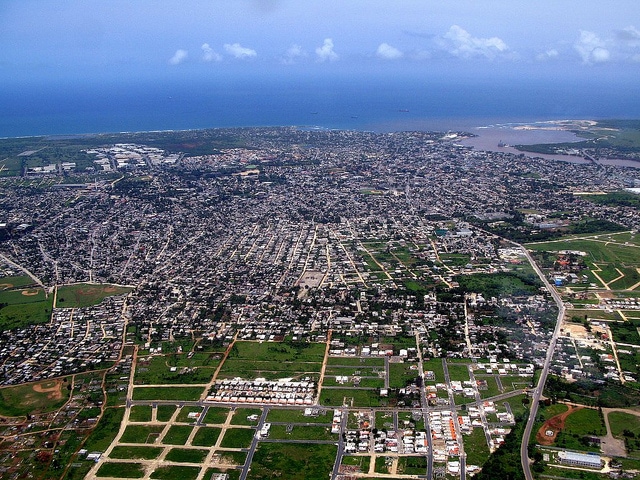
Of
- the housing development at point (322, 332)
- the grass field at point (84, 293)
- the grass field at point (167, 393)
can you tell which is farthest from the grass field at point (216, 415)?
the grass field at point (84, 293)

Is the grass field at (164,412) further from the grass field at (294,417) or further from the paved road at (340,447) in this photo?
the paved road at (340,447)

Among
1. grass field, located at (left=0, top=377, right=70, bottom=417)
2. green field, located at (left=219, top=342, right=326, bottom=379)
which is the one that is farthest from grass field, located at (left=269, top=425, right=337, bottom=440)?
grass field, located at (left=0, top=377, right=70, bottom=417)

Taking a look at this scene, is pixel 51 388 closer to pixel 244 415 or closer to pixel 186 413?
pixel 186 413

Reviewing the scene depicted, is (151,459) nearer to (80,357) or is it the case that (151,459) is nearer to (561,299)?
(80,357)

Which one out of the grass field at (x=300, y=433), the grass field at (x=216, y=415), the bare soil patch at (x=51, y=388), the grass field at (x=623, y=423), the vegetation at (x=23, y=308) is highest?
the vegetation at (x=23, y=308)

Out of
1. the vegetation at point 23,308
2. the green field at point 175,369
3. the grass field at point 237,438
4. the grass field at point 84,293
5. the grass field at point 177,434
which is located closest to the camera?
the grass field at point 237,438

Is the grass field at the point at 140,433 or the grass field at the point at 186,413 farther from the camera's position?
the grass field at the point at 186,413

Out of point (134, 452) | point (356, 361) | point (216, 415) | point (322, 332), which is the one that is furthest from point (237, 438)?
point (322, 332)

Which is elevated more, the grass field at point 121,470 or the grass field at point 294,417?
the grass field at point 294,417
